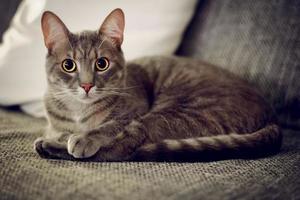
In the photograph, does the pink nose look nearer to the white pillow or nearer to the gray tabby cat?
the gray tabby cat

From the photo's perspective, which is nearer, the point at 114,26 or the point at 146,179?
the point at 146,179

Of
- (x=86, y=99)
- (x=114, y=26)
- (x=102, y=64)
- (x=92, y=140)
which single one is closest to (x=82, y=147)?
(x=92, y=140)

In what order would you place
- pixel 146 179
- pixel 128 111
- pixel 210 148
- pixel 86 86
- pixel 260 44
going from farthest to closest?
1. pixel 260 44
2. pixel 128 111
3. pixel 86 86
4. pixel 210 148
5. pixel 146 179

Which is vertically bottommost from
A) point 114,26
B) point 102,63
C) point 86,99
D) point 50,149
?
point 50,149

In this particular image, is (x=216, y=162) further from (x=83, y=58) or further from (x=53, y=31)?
(x=53, y=31)

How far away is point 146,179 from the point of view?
1.05m

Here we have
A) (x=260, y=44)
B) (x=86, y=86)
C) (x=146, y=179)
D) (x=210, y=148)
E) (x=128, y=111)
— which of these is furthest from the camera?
(x=260, y=44)

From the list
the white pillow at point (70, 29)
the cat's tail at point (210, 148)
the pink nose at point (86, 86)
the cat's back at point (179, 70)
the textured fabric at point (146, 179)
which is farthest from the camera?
the white pillow at point (70, 29)

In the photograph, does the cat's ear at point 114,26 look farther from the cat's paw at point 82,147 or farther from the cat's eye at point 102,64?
the cat's paw at point 82,147

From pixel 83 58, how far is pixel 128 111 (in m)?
0.22

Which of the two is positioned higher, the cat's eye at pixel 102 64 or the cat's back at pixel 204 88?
the cat's eye at pixel 102 64

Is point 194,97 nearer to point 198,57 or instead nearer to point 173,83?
point 173,83

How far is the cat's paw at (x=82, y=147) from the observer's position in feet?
3.98

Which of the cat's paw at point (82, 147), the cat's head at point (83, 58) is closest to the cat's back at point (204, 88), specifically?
the cat's head at point (83, 58)
